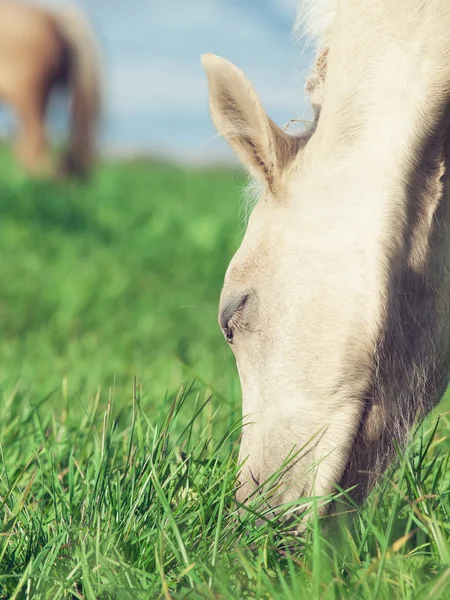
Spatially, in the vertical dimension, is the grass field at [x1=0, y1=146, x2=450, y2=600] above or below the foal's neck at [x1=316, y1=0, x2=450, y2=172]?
below

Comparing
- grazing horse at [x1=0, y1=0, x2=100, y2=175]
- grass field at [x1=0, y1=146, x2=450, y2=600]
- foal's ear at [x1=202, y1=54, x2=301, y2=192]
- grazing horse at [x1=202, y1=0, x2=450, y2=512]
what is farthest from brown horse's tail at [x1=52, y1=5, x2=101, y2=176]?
grazing horse at [x1=202, y1=0, x2=450, y2=512]

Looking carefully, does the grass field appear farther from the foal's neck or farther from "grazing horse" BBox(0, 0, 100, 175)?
"grazing horse" BBox(0, 0, 100, 175)

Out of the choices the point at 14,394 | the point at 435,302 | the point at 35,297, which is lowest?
the point at 35,297

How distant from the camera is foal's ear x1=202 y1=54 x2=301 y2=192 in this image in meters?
2.11

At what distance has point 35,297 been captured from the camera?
5.44 metres

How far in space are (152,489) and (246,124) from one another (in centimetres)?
91

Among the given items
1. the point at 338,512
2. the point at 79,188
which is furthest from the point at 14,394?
the point at 79,188

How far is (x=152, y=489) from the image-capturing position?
1.99 metres

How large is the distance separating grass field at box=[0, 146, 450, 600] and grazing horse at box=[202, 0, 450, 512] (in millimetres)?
122

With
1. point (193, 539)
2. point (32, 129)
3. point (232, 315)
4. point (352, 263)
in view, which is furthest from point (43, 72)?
point (193, 539)

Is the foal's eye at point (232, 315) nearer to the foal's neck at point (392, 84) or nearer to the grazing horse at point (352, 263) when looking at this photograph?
the grazing horse at point (352, 263)

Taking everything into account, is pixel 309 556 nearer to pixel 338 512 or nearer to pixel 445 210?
pixel 338 512

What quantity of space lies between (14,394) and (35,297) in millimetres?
2703

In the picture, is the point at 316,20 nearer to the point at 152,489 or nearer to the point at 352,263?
the point at 352,263
